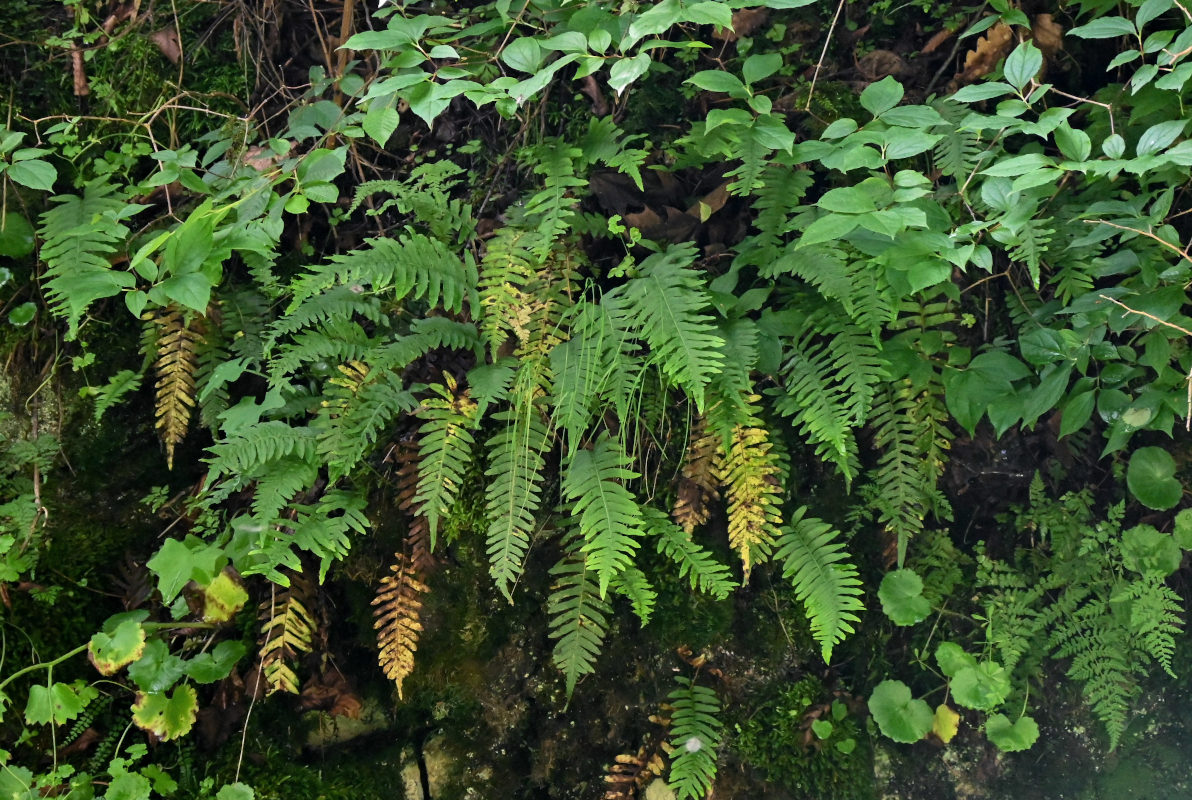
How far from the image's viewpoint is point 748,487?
102 inches

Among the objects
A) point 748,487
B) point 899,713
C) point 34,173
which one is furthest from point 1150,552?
point 34,173

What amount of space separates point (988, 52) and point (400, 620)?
2.74 metres

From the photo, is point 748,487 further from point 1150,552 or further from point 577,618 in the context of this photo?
point 1150,552

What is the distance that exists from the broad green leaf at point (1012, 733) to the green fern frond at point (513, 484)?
1877 mm

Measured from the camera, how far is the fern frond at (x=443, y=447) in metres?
2.49

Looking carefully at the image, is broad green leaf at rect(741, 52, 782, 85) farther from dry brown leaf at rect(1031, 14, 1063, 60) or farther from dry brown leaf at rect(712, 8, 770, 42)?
dry brown leaf at rect(1031, 14, 1063, 60)

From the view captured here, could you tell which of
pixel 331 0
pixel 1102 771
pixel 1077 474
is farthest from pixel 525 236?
pixel 1102 771

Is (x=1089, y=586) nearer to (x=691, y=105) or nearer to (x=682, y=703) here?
(x=682, y=703)

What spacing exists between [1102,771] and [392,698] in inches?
112

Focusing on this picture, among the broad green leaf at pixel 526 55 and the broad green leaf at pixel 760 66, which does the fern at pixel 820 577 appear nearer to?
the broad green leaf at pixel 760 66

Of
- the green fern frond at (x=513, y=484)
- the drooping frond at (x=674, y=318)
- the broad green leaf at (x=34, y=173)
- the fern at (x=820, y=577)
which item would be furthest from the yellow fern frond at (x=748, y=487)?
the broad green leaf at (x=34, y=173)

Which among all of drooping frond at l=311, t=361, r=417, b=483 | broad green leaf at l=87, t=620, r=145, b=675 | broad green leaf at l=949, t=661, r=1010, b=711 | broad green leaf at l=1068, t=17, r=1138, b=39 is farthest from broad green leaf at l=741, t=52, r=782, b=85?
broad green leaf at l=87, t=620, r=145, b=675

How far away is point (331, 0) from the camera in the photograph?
3.18m

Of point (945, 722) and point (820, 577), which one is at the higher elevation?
point (820, 577)
